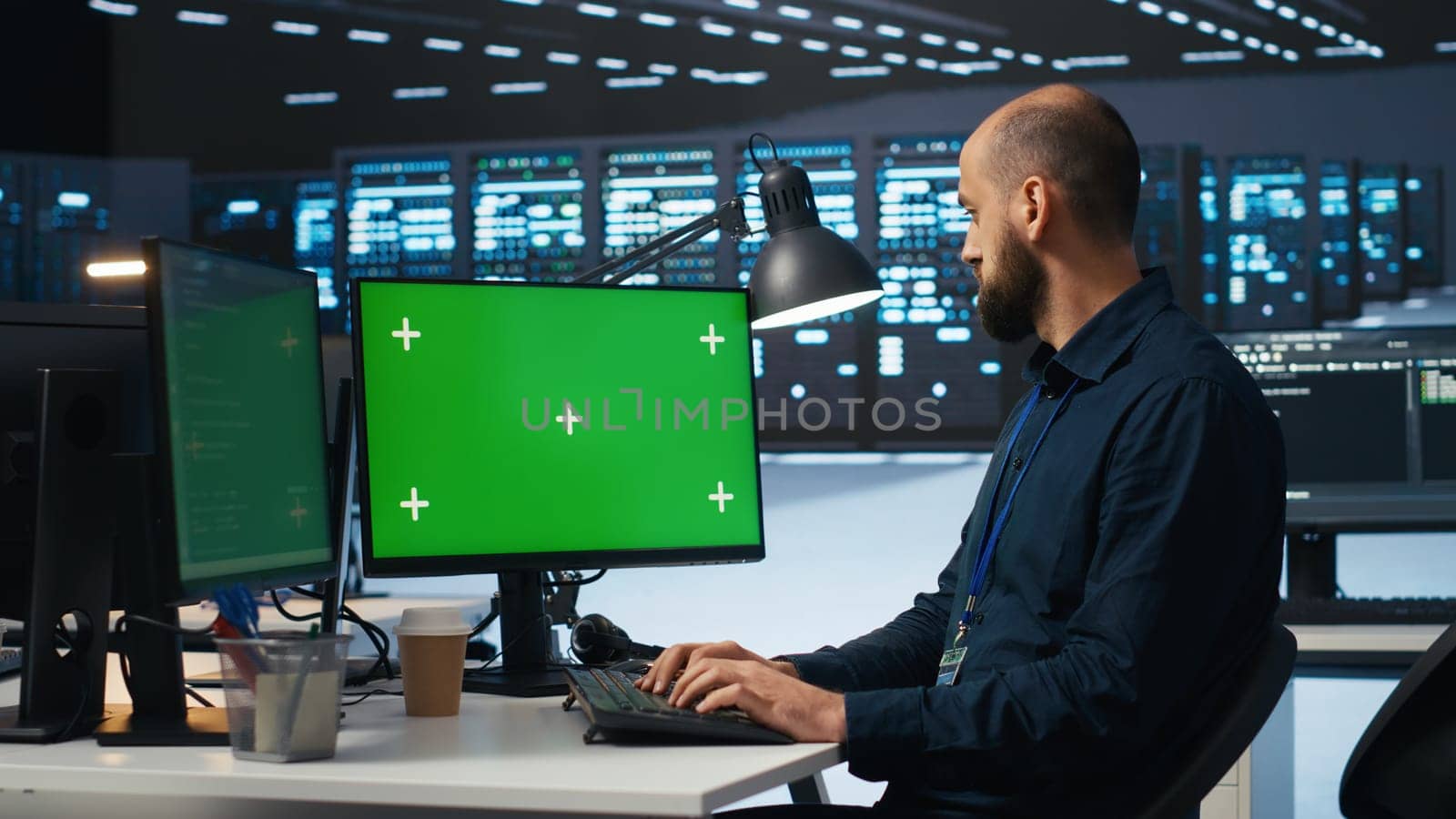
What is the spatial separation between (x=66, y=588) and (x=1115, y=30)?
9.50ft

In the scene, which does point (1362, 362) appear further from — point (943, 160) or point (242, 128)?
point (242, 128)

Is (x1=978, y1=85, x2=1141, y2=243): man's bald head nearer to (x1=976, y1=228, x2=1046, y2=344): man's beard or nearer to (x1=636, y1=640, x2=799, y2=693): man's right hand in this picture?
(x1=976, y1=228, x2=1046, y2=344): man's beard

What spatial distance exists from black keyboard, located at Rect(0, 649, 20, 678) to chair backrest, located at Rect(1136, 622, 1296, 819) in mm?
1397

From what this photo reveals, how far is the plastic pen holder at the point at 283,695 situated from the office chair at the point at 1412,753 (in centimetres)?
111

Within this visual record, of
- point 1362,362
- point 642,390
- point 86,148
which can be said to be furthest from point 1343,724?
point 86,148

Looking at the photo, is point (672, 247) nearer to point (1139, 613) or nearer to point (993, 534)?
point (993, 534)

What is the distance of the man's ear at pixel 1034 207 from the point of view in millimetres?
1506

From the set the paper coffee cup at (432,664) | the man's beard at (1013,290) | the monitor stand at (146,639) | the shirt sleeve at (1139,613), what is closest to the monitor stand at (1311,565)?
the man's beard at (1013,290)

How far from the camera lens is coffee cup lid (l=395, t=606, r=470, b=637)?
4.82 ft

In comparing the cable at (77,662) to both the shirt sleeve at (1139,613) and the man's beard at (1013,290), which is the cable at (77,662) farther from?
the man's beard at (1013,290)

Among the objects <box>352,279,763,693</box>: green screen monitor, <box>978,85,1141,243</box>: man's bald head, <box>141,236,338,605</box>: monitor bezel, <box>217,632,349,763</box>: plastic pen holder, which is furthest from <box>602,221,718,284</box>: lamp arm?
<box>217,632,349,763</box>: plastic pen holder

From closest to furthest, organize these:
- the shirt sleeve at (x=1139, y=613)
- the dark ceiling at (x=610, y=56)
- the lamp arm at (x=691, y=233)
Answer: the shirt sleeve at (x=1139, y=613)
the lamp arm at (x=691, y=233)
the dark ceiling at (x=610, y=56)

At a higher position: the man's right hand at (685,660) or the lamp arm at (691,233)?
the lamp arm at (691,233)

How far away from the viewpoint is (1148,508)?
1.29m
